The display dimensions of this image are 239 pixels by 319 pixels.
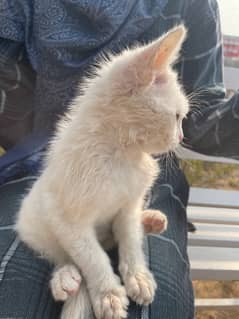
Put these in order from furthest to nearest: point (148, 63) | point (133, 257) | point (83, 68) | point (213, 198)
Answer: point (213, 198), point (83, 68), point (133, 257), point (148, 63)

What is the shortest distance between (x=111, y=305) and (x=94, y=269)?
7cm

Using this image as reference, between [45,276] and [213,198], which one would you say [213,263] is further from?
[45,276]

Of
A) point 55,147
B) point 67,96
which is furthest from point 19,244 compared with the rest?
point 67,96

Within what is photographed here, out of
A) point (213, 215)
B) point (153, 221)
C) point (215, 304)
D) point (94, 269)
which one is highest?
point (94, 269)

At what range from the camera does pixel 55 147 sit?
2.93 feet

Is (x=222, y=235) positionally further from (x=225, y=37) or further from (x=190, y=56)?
(x=225, y=37)

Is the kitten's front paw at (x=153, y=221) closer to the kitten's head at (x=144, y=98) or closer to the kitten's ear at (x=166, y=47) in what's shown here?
the kitten's head at (x=144, y=98)

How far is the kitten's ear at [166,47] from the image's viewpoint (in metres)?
0.74

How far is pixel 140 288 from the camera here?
838 mm

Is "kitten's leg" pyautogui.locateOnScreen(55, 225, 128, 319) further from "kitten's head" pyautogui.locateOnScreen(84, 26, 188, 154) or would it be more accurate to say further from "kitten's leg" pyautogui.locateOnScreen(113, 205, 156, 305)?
"kitten's head" pyautogui.locateOnScreen(84, 26, 188, 154)

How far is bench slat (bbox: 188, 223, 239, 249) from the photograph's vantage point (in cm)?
142

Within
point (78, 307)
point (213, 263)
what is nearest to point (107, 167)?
point (78, 307)

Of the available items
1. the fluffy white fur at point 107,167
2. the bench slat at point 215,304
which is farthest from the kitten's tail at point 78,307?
the bench slat at point 215,304

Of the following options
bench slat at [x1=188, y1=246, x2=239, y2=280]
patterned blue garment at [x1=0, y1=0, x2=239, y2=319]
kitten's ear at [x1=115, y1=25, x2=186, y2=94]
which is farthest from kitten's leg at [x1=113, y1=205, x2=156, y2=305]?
bench slat at [x1=188, y1=246, x2=239, y2=280]
